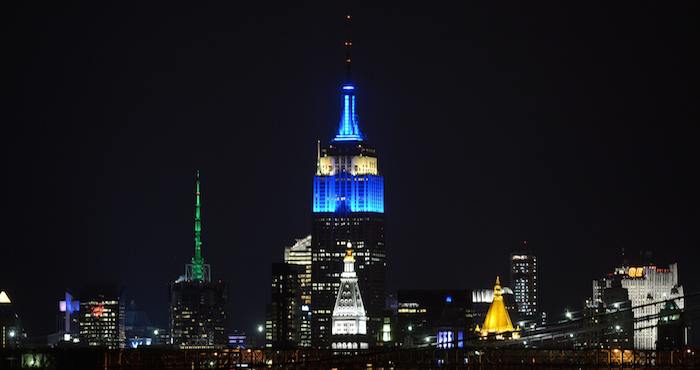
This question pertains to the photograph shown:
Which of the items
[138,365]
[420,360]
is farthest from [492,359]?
[138,365]

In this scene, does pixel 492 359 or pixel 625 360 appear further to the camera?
pixel 492 359

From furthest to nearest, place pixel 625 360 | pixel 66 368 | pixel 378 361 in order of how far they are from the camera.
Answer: pixel 378 361, pixel 625 360, pixel 66 368

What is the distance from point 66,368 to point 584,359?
36.2 m

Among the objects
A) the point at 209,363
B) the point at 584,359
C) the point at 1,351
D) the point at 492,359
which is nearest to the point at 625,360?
the point at 584,359

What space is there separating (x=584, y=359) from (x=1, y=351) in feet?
126

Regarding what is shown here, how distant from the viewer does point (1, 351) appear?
15625 cm

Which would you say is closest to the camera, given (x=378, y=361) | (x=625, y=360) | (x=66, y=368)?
(x=66, y=368)

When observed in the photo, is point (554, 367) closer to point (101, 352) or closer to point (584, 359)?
point (584, 359)

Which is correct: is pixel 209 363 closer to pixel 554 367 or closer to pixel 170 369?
pixel 170 369

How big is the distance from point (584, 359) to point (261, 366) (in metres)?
23.1

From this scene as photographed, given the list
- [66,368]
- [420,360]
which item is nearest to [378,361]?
[420,360]

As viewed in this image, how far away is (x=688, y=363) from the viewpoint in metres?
148

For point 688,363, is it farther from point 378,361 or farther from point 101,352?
point 101,352

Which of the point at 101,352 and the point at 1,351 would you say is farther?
the point at 1,351
